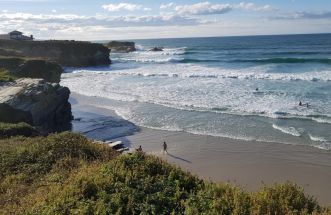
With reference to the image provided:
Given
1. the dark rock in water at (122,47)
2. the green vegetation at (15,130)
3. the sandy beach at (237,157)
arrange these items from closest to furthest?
1. the green vegetation at (15,130)
2. the sandy beach at (237,157)
3. the dark rock in water at (122,47)

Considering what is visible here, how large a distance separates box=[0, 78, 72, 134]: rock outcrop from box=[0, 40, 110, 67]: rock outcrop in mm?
48715

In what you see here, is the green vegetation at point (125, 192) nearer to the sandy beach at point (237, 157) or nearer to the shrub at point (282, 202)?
the shrub at point (282, 202)

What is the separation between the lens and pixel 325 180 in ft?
55.7

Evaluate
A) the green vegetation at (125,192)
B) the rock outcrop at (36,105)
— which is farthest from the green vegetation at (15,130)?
the green vegetation at (125,192)

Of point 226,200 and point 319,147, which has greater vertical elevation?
point 226,200

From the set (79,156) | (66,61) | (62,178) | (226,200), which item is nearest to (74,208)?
(62,178)

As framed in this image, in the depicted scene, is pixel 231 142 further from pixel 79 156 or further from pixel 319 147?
pixel 79 156

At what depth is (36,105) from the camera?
967 inches

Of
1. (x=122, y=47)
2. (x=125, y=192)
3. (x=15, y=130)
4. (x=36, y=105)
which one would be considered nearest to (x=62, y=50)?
(x=122, y=47)

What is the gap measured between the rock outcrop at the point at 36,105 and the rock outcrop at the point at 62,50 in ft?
160

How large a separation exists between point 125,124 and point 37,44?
5354 cm

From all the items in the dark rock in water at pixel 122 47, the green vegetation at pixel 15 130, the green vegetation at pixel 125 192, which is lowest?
the green vegetation at pixel 15 130

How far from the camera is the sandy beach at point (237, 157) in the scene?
17.3 m

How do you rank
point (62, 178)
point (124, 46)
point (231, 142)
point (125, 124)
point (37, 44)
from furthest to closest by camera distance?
point (124, 46) → point (37, 44) → point (125, 124) → point (231, 142) → point (62, 178)
